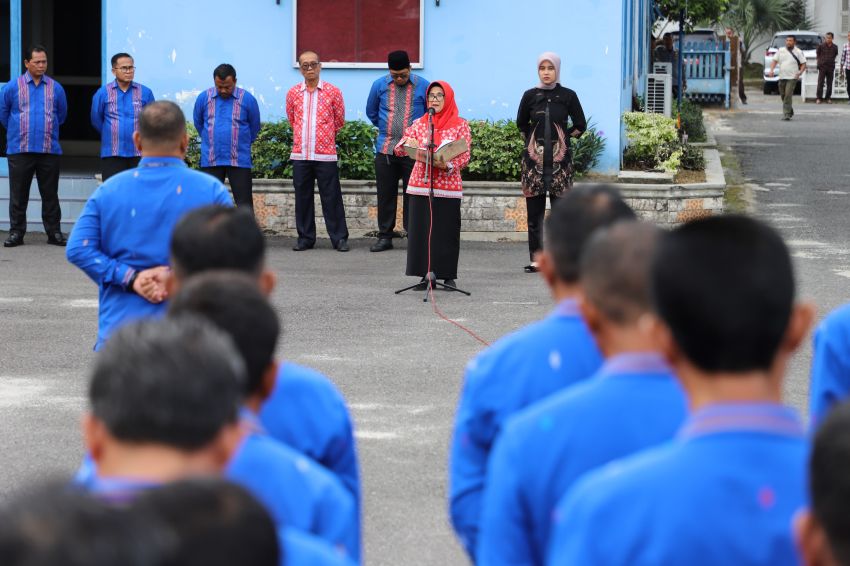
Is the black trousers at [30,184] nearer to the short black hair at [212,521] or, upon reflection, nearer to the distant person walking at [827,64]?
the short black hair at [212,521]

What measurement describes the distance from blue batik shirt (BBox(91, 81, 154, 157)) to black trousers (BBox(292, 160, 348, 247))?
Answer: 1688mm

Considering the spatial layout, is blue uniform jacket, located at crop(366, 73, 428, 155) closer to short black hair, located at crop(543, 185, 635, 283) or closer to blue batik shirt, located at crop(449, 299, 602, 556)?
short black hair, located at crop(543, 185, 635, 283)

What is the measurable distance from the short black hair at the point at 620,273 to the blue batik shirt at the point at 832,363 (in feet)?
3.12

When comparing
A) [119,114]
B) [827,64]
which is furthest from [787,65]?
[119,114]

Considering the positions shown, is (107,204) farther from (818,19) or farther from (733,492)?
(818,19)

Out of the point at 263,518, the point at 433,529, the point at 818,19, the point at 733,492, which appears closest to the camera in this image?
the point at 263,518

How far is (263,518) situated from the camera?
1.76 metres

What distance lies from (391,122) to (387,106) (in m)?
0.20

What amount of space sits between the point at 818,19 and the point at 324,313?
150ft

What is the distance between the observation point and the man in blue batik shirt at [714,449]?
7.04 feet

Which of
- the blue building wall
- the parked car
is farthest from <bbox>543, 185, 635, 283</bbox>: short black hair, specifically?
the parked car

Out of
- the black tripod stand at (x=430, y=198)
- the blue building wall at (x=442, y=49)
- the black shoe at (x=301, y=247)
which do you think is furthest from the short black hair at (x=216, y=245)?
the blue building wall at (x=442, y=49)

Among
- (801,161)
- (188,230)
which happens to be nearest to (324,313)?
(188,230)

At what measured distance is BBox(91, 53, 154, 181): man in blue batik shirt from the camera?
1445 centimetres
